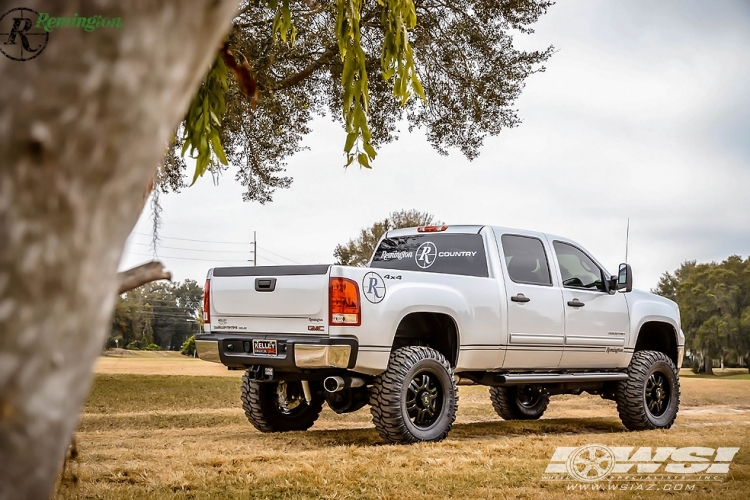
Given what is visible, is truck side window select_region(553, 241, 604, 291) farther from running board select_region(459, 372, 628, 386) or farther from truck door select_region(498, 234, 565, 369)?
running board select_region(459, 372, 628, 386)

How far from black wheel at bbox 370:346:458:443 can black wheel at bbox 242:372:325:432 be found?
48.4 inches

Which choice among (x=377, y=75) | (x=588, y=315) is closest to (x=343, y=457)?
(x=588, y=315)

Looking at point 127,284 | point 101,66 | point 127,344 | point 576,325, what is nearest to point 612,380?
point 576,325

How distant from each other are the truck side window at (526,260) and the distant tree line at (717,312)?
48.3 meters

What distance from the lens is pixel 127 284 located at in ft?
6.87

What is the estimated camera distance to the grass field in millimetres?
5812

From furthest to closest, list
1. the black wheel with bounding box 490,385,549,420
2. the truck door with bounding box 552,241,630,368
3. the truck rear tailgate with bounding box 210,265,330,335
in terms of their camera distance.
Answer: the black wheel with bounding box 490,385,549,420 < the truck door with bounding box 552,241,630,368 < the truck rear tailgate with bounding box 210,265,330,335

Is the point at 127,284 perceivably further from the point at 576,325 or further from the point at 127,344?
the point at 127,344

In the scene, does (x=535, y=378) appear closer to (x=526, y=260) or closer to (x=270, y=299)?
(x=526, y=260)

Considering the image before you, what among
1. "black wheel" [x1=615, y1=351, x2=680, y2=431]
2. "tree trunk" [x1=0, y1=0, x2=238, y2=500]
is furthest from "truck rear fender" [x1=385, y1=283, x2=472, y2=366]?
"tree trunk" [x1=0, y1=0, x2=238, y2=500]

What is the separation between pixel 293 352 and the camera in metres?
7.55

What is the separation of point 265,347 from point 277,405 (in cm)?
163

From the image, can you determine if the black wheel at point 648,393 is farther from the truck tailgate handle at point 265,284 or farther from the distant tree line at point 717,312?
the distant tree line at point 717,312

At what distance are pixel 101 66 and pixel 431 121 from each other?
56.9ft
